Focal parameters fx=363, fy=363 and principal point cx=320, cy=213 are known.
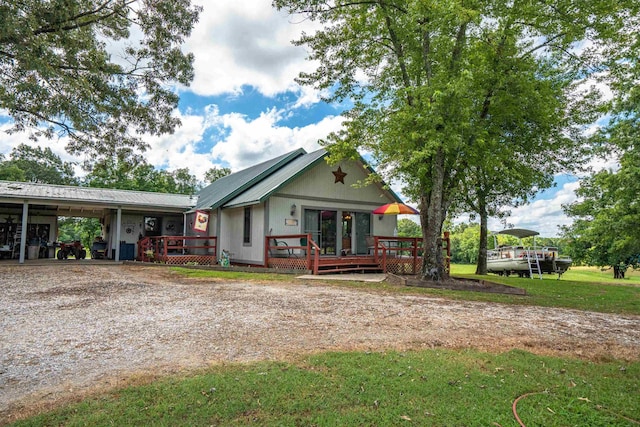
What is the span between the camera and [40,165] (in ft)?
123

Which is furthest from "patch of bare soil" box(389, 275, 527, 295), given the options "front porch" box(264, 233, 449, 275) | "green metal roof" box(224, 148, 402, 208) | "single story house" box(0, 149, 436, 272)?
"green metal roof" box(224, 148, 402, 208)

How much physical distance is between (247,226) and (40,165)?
35098 mm

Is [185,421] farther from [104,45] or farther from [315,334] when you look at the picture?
[104,45]

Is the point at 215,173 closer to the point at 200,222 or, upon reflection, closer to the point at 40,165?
the point at 40,165

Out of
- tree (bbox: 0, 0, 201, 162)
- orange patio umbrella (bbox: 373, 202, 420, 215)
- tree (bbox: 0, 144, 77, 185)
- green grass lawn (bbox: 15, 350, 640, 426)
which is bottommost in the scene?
green grass lawn (bbox: 15, 350, 640, 426)

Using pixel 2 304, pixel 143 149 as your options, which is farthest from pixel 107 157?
pixel 2 304

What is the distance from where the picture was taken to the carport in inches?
597

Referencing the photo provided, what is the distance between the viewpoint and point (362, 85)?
524 inches

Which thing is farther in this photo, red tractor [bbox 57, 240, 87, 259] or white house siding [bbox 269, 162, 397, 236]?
red tractor [bbox 57, 240, 87, 259]

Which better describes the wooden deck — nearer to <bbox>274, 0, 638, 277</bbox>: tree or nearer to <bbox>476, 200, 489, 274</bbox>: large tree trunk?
<bbox>274, 0, 638, 277</bbox>: tree

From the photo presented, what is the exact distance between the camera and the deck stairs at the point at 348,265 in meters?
12.3

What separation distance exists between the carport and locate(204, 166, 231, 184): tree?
65.6ft

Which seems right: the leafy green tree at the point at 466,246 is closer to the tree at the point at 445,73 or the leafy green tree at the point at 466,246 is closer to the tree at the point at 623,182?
the tree at the point at 623,182

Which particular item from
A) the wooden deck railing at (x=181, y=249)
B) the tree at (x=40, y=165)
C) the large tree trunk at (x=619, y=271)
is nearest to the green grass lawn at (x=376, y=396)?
the wooden deck railing at (x=181, y=249)
